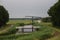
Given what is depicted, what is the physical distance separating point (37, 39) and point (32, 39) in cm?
99

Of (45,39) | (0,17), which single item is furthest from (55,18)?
(45,39)

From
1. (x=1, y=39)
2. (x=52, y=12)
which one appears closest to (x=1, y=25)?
(x=52, y=12)

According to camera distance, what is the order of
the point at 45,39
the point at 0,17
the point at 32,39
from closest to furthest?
the point at 32,39 < the point at 45,39 < the point at 0,17

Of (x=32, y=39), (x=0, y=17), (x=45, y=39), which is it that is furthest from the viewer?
(x=0, y=17)

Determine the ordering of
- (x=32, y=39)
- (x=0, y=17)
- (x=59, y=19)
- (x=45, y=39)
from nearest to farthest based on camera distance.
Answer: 1. (x=32, y=39)
2. (x=45, y=39)
3. (x=59, y=19)
4. (x=0, y=17)

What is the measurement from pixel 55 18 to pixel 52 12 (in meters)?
1.93

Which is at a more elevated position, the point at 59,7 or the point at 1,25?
the point at 59,7

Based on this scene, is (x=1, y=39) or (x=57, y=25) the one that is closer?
(x=1, y=39)

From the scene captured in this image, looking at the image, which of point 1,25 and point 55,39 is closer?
point 55,39

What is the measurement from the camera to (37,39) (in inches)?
1118

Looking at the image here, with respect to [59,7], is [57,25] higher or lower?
lower

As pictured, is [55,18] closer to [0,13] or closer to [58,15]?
[58,15]

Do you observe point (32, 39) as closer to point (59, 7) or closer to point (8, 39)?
point (8, 39)

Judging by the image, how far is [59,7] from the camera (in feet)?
178
